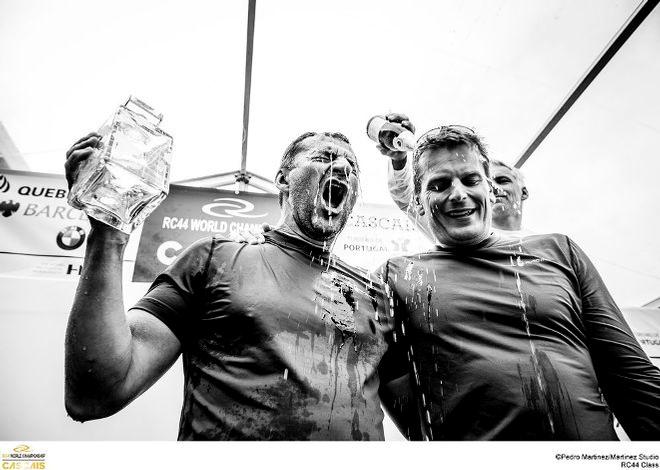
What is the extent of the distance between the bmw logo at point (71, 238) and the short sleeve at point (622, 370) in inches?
81.5

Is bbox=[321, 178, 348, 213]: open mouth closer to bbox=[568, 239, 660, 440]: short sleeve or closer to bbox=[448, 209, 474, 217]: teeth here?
bbox=[448, 209, 474, 217]: teeth

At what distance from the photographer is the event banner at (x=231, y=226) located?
2062 mm

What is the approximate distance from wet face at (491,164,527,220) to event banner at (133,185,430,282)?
469mm

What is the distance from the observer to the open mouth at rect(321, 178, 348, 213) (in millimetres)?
1273

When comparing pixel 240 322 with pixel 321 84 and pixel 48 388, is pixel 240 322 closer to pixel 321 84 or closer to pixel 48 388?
pixel 48 388

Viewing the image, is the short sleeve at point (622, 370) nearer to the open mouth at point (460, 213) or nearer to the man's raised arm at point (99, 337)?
the open mouth at point (460, 213)

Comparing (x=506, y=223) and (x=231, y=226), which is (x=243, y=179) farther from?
(x=506, y=223)

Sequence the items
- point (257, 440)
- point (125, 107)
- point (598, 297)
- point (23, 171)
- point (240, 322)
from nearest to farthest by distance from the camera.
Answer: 1. point (257, 440)
2. point (240, 322)
3. point (125, 107)
4. point (598, 297)
5. point (23, 171)

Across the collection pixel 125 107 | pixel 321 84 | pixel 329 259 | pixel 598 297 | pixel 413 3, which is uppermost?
pixel 413 3

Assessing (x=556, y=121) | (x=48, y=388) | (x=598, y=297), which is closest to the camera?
(x=598, y=297)

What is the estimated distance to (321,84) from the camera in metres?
2.21

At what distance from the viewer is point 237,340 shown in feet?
2.88

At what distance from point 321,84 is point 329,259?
1336 mm

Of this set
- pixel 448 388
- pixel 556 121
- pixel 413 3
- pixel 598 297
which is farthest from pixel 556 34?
pixel 448 388
